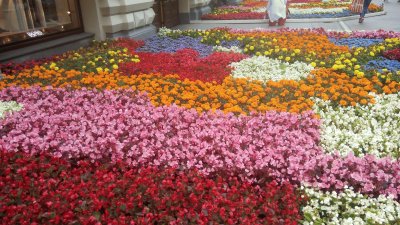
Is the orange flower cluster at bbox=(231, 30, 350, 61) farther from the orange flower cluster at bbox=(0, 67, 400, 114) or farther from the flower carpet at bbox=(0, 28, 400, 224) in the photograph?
the orange flower cluster at bbox=(0, 67, 400, 114)

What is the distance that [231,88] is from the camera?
5613mm

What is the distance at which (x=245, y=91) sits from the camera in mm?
5523

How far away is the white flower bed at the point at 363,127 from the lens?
153 inches

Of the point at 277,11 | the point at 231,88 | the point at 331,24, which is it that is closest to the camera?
the point at 231,88

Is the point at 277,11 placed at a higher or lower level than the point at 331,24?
higher

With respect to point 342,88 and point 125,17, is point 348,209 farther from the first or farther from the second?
point 125,17

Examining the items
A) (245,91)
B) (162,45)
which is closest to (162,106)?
(245,91)

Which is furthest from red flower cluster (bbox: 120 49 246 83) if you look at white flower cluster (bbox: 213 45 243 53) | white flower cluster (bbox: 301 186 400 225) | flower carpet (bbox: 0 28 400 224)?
white flower cluster (bbox: 301 186 400 225)

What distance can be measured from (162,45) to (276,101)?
5564mm

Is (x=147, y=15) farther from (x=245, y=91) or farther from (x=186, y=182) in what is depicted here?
(x=186, y=182)

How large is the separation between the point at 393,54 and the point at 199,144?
5.89m

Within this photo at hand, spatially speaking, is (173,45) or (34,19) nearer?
(34,19)

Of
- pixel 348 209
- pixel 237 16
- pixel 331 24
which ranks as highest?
pixel 237 16

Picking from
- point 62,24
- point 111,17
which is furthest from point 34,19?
point 111,17
